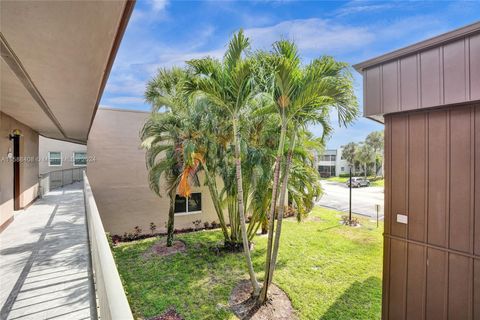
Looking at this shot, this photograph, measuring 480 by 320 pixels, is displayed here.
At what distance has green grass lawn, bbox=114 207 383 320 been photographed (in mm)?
5725

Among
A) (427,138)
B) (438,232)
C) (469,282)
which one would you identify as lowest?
(469,282)

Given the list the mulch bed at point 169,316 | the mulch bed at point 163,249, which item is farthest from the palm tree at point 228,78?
the mulch bed at point 163,249

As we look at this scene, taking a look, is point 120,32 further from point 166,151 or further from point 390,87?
point 166,151

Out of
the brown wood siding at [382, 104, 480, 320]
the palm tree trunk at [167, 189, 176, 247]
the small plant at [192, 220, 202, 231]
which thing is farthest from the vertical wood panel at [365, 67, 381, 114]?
the small plant at [192, 220, 202, 231]

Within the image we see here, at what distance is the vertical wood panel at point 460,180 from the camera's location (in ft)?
10.4

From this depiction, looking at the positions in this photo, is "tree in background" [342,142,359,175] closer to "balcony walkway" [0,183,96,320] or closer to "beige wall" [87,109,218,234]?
"beige wall" [87,109,218,234]

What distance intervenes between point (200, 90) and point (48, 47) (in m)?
2.87

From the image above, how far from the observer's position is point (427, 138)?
11.6 ft

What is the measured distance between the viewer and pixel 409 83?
→ 3562 millimetres

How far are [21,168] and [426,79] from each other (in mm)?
11439

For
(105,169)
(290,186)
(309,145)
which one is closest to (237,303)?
(290,186)

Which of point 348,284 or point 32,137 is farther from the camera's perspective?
point 32,137

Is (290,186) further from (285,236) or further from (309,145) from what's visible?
(285,236)

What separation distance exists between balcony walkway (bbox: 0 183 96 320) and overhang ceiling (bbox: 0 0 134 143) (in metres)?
3.06
